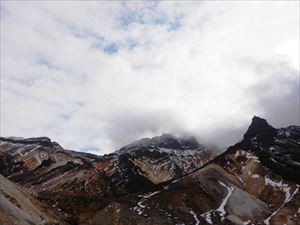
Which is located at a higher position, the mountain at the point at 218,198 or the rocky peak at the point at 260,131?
the rocky peak at the point at 260,131

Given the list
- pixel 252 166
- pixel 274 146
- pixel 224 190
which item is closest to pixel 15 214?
pixel 224 190

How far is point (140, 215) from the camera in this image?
11156 centimetres

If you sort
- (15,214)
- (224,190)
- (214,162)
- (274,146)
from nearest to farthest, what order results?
(15,214) → (224,190) → (214,162) → (274,146)

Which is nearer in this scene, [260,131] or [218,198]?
[218,198]

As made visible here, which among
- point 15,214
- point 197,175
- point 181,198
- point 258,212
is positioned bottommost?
point 15,214

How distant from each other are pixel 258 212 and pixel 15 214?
7465cm

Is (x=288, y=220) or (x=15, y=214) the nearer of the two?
(x=15, y=214)

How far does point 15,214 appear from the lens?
64.5m

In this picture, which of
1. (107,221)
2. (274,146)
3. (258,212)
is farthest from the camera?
(274,146)

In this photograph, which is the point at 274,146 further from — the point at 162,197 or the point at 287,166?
the point at 162,197

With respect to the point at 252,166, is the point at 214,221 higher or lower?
lower

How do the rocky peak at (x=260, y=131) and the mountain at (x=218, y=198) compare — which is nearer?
the mountain at (x=218, y=198)

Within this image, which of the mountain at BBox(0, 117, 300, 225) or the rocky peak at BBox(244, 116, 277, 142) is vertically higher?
the rocky peak at BBox(244, 116, 277, 142)

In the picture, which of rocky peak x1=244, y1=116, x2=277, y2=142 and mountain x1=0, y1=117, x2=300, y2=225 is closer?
mountain x1=0, y1=117, x2=300, y2=225
